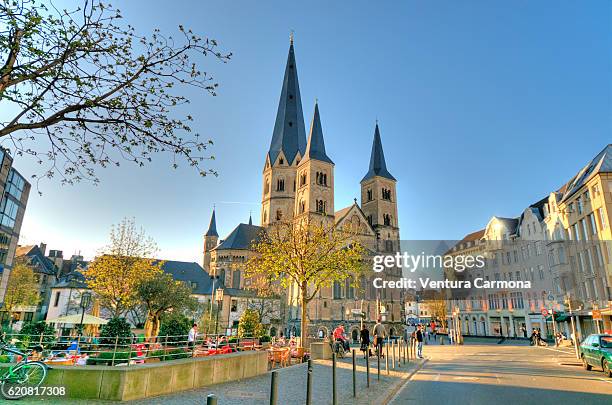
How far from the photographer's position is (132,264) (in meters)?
31.5

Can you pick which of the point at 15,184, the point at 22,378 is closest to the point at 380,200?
the point at 15,184

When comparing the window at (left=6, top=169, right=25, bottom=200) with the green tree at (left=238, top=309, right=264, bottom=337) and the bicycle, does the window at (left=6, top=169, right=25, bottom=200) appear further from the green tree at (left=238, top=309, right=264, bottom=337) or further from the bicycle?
the bicycle

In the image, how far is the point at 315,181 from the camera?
68.2m

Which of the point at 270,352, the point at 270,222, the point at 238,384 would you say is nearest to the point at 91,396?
the point at 238,384

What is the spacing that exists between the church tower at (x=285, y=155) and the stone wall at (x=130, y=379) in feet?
218

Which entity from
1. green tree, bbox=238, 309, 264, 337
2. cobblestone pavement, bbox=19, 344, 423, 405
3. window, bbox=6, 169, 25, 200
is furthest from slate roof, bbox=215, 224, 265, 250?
cobblestone pavement, bbox=19, 344, 423, 405

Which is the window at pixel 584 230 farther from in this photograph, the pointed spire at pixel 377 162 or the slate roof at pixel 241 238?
the slate roof at pixel 241 238

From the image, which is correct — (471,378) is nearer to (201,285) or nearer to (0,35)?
(0,35)

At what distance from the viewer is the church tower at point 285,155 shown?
79.4 metres

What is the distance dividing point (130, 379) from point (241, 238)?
69.5 meters

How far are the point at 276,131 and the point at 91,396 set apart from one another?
7985 centimetres

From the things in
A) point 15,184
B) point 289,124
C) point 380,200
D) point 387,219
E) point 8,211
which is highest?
point 289,124

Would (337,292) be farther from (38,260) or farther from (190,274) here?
(38,260)

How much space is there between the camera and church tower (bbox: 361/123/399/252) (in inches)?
2960
